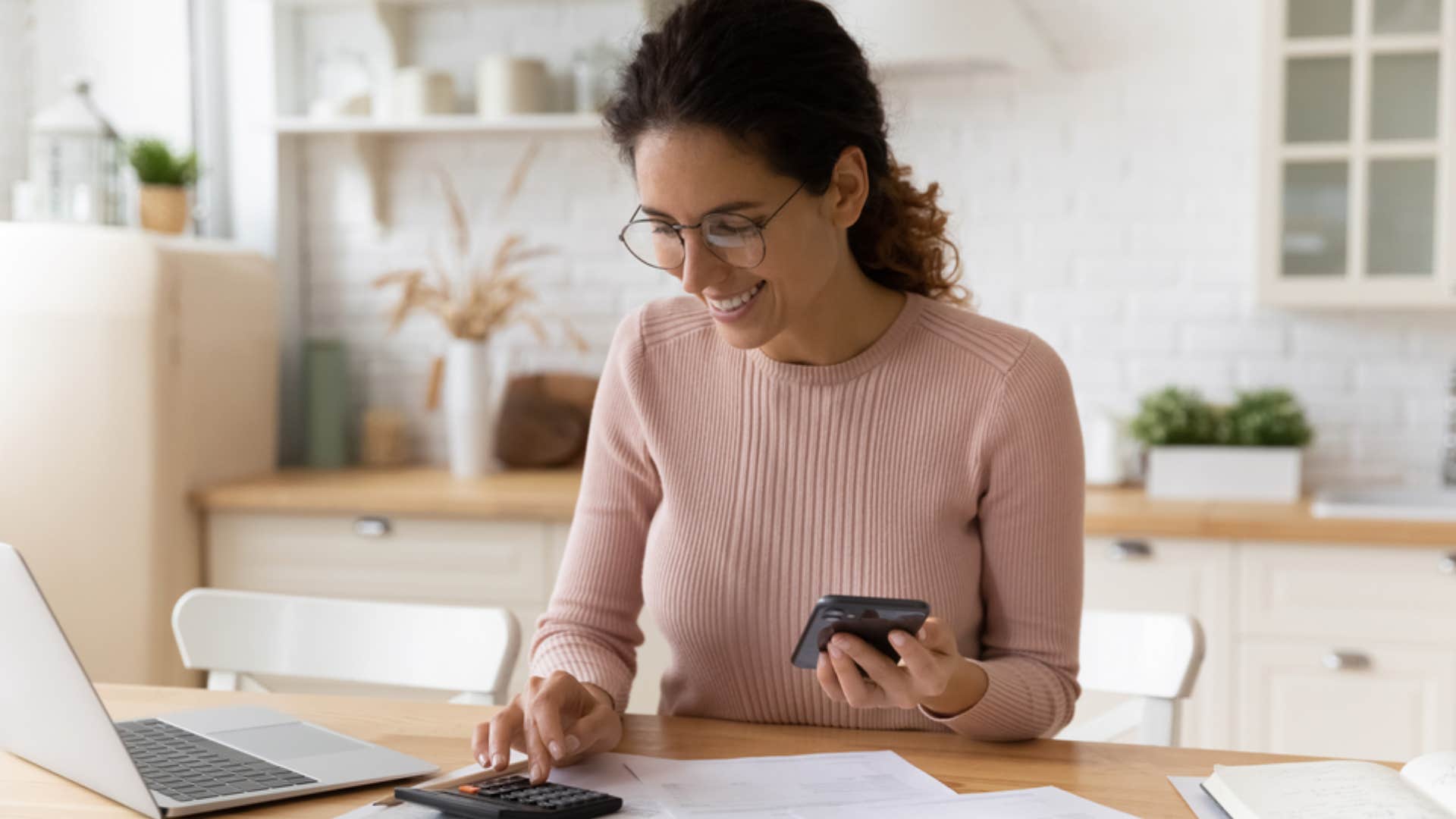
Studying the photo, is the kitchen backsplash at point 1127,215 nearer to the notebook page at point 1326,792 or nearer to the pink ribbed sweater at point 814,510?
the pink ribbed sweater at point 814,510

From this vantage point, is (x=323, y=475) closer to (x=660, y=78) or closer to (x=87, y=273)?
(x=87, y=273)

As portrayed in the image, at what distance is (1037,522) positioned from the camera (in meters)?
1.52

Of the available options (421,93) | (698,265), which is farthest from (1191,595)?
(421,93)

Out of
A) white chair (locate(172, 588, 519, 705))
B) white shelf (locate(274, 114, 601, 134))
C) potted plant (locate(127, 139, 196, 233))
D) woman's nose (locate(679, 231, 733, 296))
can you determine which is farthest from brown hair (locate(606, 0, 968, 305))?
potted plant (locate(127, 139, 196, 233))

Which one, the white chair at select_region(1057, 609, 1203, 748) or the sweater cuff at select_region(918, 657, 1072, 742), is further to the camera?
the white chair at select_region(1057, 609, 1203, 748)

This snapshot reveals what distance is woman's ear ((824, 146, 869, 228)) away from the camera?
151 cm

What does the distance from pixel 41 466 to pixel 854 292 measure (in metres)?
2.03

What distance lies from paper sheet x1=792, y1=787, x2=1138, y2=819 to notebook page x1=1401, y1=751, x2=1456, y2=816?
235 mm

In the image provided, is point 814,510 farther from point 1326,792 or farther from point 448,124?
point 448,124

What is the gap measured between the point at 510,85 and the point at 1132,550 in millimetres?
1744

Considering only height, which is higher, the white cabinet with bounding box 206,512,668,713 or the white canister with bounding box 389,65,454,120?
the white canister with bounding box 389,65,454,120

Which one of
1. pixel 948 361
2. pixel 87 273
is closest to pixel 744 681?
pixel 948 361

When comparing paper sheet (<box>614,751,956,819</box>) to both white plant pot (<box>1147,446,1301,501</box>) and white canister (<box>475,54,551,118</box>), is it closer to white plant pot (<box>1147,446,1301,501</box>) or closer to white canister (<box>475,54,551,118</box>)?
white plant pot (<box>1147,446,1301,501</box>)

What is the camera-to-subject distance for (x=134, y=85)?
3.62 meters
